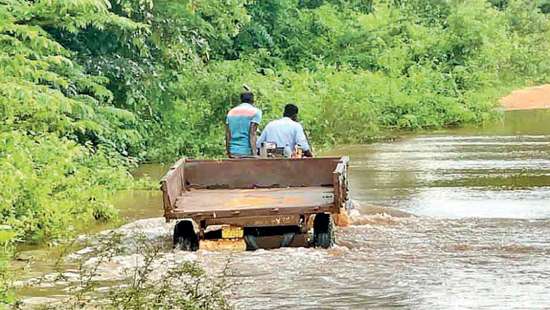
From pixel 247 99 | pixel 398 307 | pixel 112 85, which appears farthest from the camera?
pixel 112 85

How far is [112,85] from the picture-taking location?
72.8 feet

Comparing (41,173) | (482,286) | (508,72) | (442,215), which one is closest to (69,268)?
(41,173)

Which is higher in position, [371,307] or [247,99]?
[247,99]

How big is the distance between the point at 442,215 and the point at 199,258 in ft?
15.4

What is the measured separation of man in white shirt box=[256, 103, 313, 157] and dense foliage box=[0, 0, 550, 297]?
8.01 feet

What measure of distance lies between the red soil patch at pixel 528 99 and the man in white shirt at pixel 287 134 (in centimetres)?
3077

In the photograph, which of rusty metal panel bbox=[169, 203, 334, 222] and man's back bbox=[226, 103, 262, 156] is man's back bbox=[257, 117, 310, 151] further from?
rusty metal panel bbox=[169, 203, 334, 222]

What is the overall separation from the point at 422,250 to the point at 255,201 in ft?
6.63

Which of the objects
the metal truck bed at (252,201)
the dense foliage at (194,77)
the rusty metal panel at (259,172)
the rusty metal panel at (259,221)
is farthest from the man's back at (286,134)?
the rusty metal panel at (259,221)

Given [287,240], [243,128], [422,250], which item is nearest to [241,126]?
[243,128]

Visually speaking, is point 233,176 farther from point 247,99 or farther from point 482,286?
point 482,286

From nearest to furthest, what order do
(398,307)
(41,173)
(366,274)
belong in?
(398,307) → (366,274) → (41,173)

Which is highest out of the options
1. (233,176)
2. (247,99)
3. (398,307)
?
Result: (247,99)

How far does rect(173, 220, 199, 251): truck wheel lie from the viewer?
39.9ft
